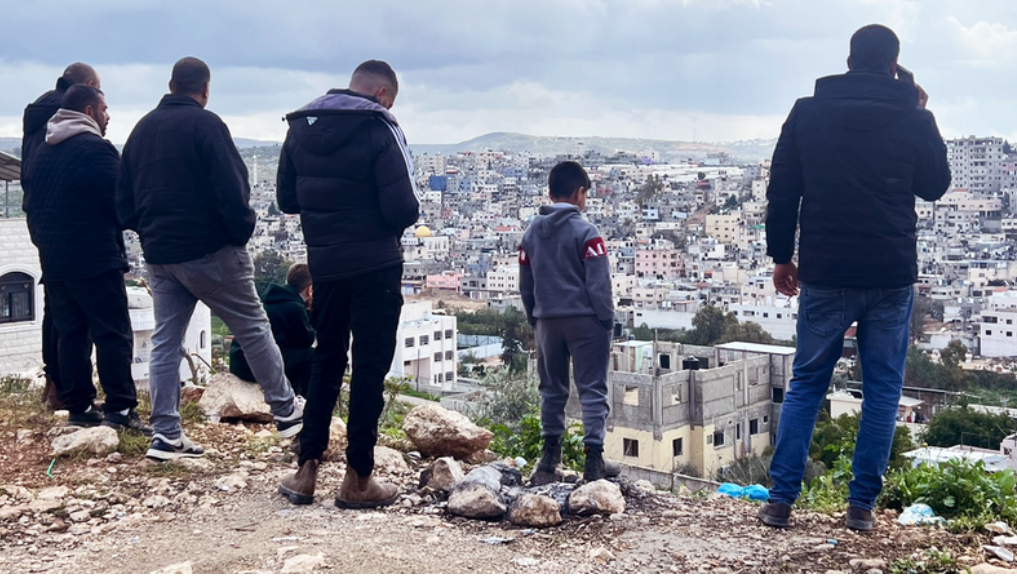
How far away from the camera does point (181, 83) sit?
3695 mm

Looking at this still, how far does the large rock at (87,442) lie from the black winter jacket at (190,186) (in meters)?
0.85

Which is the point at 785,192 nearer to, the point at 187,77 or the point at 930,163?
the point at 930,163

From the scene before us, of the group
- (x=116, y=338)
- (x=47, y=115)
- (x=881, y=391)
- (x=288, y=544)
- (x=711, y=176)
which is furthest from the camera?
(x=711, y=176)

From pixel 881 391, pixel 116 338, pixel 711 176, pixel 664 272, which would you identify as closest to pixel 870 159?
pixel 881 391

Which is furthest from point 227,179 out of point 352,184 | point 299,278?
point 299,278

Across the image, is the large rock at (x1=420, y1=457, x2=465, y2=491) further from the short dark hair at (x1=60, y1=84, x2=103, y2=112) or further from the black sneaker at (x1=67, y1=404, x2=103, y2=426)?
the short dark hair at (x1=60, y1=84, x2=103, y2=112)

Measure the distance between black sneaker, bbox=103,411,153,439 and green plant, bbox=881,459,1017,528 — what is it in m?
2.85

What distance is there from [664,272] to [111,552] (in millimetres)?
77417

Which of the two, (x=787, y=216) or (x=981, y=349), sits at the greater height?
(x=787, y=216)

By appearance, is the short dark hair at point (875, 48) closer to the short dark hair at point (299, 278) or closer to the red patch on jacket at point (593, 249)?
the red patch on jacket at point (593, 249)

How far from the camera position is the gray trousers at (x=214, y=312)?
3.66 m

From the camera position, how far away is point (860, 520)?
3.10 meters

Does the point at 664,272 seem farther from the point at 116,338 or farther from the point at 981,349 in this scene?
the point at 116,338

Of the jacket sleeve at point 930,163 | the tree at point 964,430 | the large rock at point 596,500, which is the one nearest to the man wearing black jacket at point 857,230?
the jacket sleeve at point 930,163
